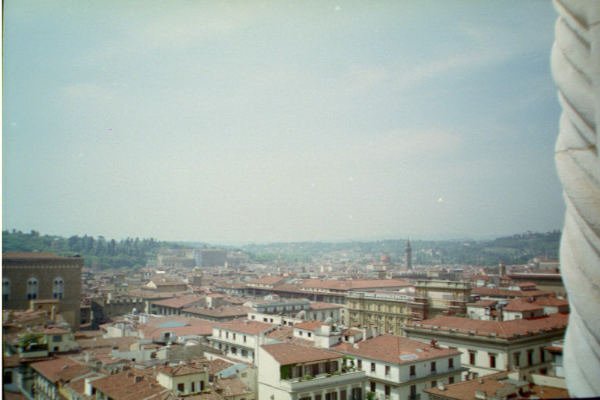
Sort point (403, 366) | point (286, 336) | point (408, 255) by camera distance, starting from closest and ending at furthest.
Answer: point (403, 366) → point (286, 336) → point (408, 255)

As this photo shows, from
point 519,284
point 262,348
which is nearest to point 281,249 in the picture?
point 519,284

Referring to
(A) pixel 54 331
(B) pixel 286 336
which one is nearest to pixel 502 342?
(B) pixel 286 336

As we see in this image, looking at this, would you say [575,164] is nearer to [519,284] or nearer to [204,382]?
[204,382]

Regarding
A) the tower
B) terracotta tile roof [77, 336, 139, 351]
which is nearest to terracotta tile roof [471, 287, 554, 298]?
the tower

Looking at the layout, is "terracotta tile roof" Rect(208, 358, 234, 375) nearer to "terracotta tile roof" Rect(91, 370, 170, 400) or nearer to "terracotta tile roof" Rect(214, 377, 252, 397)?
"terracotta tile roof" Rect(214, 377, 252, 397)

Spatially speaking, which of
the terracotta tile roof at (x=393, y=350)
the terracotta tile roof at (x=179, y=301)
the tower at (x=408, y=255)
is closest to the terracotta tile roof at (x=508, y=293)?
the terracotta tile roof at (x=393, y=350)

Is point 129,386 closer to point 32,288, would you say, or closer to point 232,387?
point 232,387

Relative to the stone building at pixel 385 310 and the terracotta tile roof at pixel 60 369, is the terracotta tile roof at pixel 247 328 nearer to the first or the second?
the terracotta tile roof at pixel 60 369
